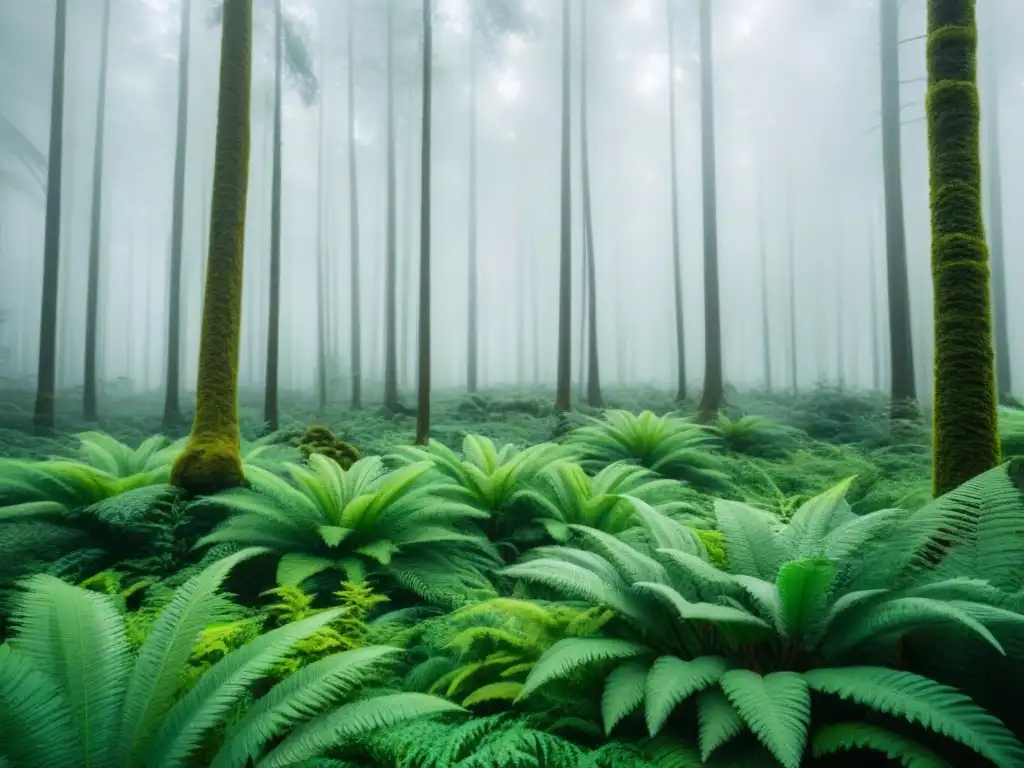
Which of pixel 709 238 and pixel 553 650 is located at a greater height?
pixel 709 238

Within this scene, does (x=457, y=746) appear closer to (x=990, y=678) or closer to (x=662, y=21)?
(x=990, y=678)

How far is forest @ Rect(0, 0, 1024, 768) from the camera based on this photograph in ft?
5.13

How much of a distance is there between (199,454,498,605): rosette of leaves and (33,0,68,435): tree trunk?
666 centimetres

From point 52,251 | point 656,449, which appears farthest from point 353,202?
point 656,449

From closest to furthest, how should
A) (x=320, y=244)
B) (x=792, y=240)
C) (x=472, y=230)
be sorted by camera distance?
(x=472, y=230) → (x=320, y=244) → (x=792, y=240)

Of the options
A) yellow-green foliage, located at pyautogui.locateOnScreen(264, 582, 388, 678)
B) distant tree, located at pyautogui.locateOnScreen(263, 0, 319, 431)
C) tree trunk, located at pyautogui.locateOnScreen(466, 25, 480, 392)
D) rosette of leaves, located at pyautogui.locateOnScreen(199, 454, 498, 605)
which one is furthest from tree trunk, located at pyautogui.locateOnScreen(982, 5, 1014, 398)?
distant tree, located at pyautogui.locateOnScreen(263, 0, 319, 431)

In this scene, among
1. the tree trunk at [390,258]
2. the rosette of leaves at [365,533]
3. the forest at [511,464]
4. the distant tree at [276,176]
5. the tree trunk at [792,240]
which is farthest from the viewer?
the tree trunk at [792,240]

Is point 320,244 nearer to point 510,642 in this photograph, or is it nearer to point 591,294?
point 591,294

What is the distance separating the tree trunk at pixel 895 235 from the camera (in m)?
8.52

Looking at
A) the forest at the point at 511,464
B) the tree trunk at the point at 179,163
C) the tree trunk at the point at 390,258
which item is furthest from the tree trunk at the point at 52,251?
the tree trunk at the point at 390,258

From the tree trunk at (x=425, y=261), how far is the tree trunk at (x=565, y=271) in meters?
4.21

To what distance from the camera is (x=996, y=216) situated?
11.8m

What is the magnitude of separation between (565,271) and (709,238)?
3.21 metres

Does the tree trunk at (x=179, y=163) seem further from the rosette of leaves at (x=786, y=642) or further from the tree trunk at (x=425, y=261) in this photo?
the rosette of leaves at (x=786, y=642)
